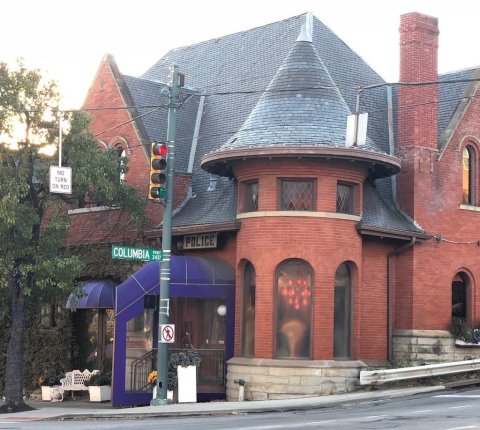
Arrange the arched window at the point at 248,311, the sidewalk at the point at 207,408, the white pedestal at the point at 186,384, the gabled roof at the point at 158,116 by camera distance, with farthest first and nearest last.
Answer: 1. the gabled roof at the point at 158,116
2. the arched window at the point at 248,311
3. the white pedestal at the point at 186,384
4. the sidewalk at the point at 207,408

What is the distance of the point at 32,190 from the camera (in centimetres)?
2544

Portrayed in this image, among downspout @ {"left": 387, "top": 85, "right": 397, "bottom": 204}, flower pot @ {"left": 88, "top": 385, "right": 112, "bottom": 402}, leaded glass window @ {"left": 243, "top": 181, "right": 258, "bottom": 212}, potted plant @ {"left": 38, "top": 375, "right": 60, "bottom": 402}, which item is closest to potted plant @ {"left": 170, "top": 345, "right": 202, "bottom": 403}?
flower pot @ {"left": 88, "top": 385, "right": 112, "bottom": 402}

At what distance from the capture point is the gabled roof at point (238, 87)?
95.8 ft

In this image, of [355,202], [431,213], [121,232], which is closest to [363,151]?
[355,202]

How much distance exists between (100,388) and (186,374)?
3672 millimetres

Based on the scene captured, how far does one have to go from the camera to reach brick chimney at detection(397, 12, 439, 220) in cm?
2873

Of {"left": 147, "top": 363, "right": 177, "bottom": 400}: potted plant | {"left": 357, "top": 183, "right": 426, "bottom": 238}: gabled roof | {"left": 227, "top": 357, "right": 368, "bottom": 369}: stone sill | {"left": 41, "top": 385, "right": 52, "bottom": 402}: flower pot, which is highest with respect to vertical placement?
{"left": 357, "top": 183, "right": 426, "bottom": 238}: gabled roof

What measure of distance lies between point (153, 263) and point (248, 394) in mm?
4463

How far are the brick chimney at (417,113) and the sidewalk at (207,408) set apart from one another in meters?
6.26

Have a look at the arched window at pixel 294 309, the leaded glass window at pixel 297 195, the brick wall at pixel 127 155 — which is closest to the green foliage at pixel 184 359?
the arched window at pixel 294 309

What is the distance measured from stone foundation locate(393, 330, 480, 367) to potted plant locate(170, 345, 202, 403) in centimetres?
603

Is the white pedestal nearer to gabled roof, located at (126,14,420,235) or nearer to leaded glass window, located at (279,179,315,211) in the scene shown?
gabled roof, located at (126,14,420,235)

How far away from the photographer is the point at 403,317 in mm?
28234

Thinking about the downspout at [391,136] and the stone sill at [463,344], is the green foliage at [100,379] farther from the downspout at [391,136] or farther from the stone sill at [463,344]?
the stone sill at [463,344]
